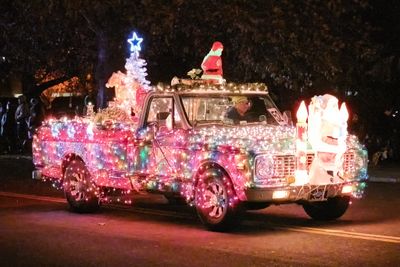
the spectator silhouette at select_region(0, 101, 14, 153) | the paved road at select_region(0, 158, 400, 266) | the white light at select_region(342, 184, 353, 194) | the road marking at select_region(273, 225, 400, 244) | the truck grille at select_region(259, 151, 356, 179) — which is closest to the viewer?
the paved road at select_region(0, 158, 400, 266)

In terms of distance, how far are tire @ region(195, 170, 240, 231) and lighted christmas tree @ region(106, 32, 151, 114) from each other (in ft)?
7.06

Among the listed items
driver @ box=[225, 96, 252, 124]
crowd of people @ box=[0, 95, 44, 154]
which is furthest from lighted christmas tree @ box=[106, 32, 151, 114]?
crowd of people @ box=[0, 95, 44, 154]

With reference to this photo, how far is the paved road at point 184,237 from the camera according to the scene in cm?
859

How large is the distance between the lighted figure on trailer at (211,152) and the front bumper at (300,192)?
0.01m

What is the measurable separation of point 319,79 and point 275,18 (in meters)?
3.83

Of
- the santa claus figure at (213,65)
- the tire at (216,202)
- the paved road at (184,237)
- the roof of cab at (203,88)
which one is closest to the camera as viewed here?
the paved road at (184,237)

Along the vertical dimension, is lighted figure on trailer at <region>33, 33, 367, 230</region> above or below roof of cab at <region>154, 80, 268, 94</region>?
below

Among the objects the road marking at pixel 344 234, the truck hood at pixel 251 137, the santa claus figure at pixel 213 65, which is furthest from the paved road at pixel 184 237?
the santa claus figure at pixel 213 65

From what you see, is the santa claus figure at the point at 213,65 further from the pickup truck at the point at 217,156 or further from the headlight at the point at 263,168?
the headlight at the point at 263,168

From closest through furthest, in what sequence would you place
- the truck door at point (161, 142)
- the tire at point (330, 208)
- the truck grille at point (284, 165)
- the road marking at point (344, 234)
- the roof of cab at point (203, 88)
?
the road marking at point (344, 234) < the truck grille at point (284, 165) < the truck door at point (161, 142) < the tire at point (330, 208) < the roof of cab at point (203, 88)

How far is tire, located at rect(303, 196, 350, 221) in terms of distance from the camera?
36.6 feet

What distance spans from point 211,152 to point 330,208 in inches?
82.7

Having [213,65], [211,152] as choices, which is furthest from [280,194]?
[213,65]

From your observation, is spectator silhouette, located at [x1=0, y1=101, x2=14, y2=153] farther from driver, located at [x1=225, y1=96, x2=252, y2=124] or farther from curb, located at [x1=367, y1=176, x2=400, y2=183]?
driver, located at [x1=225, y1=96, x2=252, y2=124]
